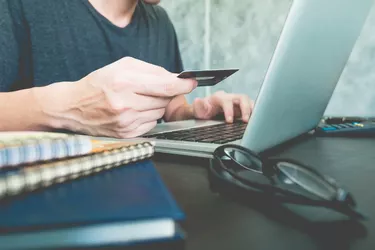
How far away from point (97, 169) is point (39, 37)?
0.85 metres

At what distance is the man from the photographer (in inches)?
24.3

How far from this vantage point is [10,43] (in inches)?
38.5

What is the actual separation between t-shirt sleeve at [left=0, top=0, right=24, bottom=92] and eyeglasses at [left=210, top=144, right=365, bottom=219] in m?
0.71

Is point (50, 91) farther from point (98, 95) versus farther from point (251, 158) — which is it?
point (251, 158)

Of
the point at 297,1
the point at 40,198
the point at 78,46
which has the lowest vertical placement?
the point at 78,46

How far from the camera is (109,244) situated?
0.22 metres

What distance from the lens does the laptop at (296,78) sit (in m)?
0.41

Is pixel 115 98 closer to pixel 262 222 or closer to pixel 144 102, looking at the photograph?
pixel 144 102

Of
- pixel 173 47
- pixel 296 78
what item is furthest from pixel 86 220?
pixel 173 47

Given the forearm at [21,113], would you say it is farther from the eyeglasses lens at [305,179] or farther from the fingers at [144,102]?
the eyeglasses lens at [305,179]

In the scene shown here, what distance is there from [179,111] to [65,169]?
88 cm

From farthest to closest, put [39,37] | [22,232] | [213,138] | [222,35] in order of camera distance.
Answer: [222,35]
[39,37]
[213,138]
[22,232]

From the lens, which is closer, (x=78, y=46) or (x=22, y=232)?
(x=22, y=232)

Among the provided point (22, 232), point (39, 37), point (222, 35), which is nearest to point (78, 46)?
point (39, 37)
